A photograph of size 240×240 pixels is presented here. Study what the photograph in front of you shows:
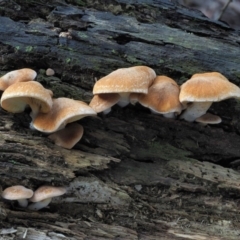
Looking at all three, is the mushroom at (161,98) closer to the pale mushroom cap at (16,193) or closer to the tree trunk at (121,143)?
the tree trunk at (121,143)

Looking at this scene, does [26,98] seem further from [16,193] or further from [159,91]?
[159,91]

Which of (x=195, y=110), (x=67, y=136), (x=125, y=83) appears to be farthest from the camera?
(x=195, y=110)

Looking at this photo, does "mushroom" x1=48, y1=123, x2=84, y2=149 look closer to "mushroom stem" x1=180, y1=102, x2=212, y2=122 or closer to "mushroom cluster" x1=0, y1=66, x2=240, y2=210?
"mushroom cluster" x1=0, y1=66, x2=240, y2=210

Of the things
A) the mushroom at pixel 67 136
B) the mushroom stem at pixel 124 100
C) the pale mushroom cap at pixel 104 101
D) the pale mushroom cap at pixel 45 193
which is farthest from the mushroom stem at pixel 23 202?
the mushroom stem at pixel 124 100

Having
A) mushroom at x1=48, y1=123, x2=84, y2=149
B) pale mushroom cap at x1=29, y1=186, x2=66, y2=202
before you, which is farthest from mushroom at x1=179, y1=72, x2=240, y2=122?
pale mushroom cap at x1=29, y1=186, x2=66, y2=202

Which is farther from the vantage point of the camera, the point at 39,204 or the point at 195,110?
the point at 195,110

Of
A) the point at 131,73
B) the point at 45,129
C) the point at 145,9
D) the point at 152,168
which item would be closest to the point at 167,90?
the point at 131,73

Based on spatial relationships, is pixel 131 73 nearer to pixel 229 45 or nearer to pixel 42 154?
pixel 42 154

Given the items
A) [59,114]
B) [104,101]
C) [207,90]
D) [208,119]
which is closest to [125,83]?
[104,101]
